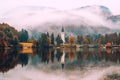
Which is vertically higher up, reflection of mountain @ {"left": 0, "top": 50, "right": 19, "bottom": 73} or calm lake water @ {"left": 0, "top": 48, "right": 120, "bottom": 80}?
reflection of mountain @ {"left": 0, "top": 50, "right": 19, "bottom": 73}

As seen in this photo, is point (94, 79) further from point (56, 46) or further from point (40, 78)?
point (56, 46)

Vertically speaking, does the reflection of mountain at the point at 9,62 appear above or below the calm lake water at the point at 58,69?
above

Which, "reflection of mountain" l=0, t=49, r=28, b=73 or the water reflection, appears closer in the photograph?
"reflection of mountain" l=0, t=49, r=28, b=73

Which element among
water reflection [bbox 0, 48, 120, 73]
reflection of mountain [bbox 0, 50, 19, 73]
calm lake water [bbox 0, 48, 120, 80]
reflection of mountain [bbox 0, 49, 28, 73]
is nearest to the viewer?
calm lake water [bbox 0, 48, 120, 80]

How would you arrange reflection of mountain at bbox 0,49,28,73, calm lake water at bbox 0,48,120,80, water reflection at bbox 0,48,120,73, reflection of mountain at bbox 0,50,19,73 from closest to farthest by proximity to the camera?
calm lake water at bbox 0,48,120,80, reflection of mountain at bbox 0,50,19,73, reflection of mountain at bbox 0,49,28,73, water reflection at bbox 0,48,120,73

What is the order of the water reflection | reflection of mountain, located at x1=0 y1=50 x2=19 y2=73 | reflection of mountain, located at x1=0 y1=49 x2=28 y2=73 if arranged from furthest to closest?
the water reflection → reflection of mountain, located at x1=0 y1=49 x2=28 y2=73 → reflection of mountain, located at x1=0 y1=50 x2=19 y2=73

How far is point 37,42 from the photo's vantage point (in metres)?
161

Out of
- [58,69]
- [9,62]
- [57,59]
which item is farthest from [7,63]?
[57,59]

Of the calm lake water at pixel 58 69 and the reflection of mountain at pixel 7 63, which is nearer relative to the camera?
the calm lake water at pixel 58 69

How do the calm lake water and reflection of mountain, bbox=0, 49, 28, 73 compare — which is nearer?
the calm lake water

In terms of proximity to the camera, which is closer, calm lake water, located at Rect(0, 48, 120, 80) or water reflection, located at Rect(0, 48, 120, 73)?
calm lake water, located at Rect(0, 48, 120, 80)

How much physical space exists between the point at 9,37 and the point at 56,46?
Answer: 135ft

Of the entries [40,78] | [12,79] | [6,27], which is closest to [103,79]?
[40,78]

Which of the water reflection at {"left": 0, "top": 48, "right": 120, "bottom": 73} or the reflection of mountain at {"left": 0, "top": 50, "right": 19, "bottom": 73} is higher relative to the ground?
the reflection of mountain at {"left": 0, "top": 50, "right": 19, "bottom": 73}
